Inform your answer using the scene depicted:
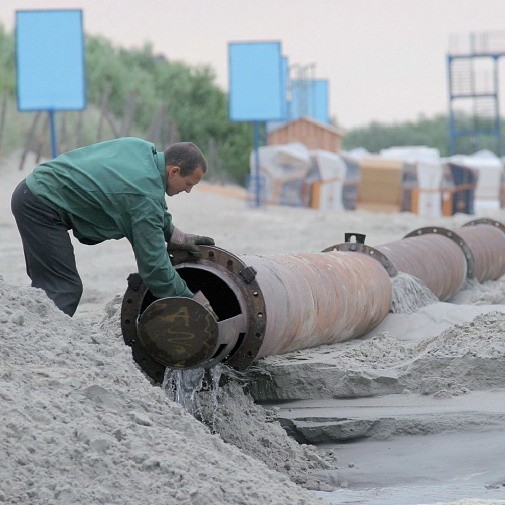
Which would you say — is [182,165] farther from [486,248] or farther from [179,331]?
[486,248]

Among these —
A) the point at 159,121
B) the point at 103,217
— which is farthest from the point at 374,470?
the point at 159,121

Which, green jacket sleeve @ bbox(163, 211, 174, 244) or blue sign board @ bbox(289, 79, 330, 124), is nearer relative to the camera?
green jacket sleeve @ bbox(163, 211, 174, 244)

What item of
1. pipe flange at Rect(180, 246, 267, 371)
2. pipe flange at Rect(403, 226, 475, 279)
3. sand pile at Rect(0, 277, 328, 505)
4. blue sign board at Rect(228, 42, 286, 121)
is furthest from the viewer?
blue sign board at Rect(228, 42, 286, 121)

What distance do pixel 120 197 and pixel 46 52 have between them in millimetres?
12836

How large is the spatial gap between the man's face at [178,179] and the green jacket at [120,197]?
0.04 m

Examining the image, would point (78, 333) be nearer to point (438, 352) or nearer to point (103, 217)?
point (103, 217)

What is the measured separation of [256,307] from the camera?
5.87m

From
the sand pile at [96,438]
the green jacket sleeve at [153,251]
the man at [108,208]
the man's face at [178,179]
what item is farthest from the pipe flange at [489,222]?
the sand pile at [96,438]

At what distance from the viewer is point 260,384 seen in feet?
20.5

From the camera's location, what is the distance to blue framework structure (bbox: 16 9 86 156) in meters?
17.9

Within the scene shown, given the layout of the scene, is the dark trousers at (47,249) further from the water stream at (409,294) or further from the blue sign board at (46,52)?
the blue sign board at (46,52)

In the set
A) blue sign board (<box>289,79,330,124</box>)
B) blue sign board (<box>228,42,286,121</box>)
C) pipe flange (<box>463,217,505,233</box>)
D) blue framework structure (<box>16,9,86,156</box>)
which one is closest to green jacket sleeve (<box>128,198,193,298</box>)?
pipe flange (<box>463,217,505,233</box>)

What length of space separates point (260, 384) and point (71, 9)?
501 inches

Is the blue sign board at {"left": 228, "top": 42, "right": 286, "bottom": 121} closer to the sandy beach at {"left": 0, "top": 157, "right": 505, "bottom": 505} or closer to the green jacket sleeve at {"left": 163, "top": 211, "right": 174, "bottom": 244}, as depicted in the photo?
the sandy beach at {"left": 0, "top": 157, "right": 505, "bottom": 505}
